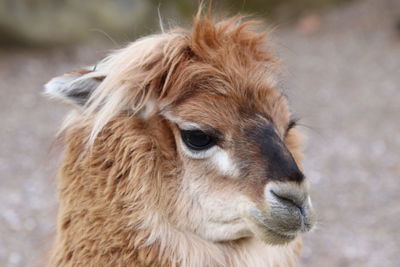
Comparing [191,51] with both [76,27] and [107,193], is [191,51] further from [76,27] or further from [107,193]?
[76,27]

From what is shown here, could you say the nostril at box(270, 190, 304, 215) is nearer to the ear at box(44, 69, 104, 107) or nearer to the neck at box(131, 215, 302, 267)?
the neck at box(131, 215, 302, 267)

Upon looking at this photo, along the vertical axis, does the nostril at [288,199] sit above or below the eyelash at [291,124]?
below

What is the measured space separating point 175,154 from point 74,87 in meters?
0.52

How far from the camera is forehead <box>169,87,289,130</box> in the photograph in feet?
9.68

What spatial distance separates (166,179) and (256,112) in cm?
46

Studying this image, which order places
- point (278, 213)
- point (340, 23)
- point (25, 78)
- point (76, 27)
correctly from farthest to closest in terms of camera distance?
point (340, 23) → point (76, 27) → point (25, 78) → point (278, 213)

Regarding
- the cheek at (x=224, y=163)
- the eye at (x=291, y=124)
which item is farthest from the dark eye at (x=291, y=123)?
the cheek at (x=224, y=163)

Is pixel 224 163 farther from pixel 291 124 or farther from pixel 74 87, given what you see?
pixel 74 87

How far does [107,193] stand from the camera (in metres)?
3.07

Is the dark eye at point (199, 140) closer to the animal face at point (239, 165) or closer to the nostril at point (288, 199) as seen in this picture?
the animal face at point (239, 165)

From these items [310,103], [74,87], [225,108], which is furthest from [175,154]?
[310,103]

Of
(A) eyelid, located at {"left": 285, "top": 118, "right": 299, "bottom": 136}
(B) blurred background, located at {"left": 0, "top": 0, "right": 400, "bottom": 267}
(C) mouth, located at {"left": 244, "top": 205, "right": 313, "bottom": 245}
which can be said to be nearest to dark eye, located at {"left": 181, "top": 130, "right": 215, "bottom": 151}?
(C) mouth, located at {"left": 244, "top": 205, "right": 313, "bottom": 245}

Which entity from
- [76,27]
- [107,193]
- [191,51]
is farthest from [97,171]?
[76,27]

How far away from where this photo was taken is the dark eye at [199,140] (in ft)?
9.75
